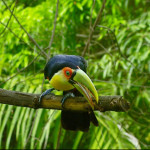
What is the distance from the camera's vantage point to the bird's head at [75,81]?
4.95 feet

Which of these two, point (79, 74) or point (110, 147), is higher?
point (79, 74)

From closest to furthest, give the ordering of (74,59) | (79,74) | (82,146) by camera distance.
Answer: (79,74) → (74,59) → (82,146)

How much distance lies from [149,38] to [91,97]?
7.59 ft

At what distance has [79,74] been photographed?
5.35ft

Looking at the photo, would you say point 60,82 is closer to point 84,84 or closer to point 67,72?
point 67,72

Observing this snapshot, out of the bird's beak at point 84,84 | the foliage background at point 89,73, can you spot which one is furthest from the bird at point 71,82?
the foliage background at point 89,73

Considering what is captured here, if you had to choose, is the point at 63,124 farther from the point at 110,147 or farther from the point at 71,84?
the point at 110,147

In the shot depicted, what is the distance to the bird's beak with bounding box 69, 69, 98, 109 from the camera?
4.80ft

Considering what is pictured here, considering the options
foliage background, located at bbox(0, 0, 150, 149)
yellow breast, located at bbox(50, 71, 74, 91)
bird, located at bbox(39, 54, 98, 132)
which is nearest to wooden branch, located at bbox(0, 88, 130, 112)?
bird, located at bbox(39, 54, 98, 132)

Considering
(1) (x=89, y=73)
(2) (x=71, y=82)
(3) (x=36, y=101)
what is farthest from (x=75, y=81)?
(1) (x=89, y=73)

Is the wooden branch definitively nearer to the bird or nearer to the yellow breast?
the bird

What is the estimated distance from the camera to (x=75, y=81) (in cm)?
167

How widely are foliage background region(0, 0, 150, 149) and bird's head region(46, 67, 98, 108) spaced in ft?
2.33

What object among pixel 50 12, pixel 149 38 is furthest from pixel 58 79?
pixel 149 38
